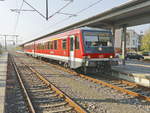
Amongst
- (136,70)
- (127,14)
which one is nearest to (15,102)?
(127,14)

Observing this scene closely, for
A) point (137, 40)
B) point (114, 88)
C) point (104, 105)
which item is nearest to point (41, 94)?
point (104, 105)

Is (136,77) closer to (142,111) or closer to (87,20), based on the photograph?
(142,111)

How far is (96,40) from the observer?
11398mm

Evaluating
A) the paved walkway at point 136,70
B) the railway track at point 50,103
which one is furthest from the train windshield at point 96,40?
the railway track at point 50,103

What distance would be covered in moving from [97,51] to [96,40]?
725 millimetres

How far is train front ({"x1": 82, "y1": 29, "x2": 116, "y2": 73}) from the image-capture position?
10.9m

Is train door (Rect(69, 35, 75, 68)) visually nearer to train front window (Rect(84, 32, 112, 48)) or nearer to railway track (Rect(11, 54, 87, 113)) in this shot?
train front window (Rect(84, 32, 112, 48))

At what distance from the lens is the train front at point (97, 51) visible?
427 inches

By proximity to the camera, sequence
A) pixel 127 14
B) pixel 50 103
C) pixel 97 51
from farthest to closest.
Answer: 1. pixel 127 14
2. pixel 97 51
3. pixel 50 103

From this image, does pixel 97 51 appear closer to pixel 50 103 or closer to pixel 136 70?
pixel 136 70

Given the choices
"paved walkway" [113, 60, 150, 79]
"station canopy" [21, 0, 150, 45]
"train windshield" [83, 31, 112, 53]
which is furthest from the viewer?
"train windshield" [83, 31, 112, 53]

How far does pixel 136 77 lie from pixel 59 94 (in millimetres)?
5052

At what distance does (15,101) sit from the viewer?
6562 mm

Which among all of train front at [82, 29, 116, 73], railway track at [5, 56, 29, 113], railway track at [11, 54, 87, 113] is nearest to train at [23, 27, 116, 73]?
train front at [82, 29, 116, 73]
